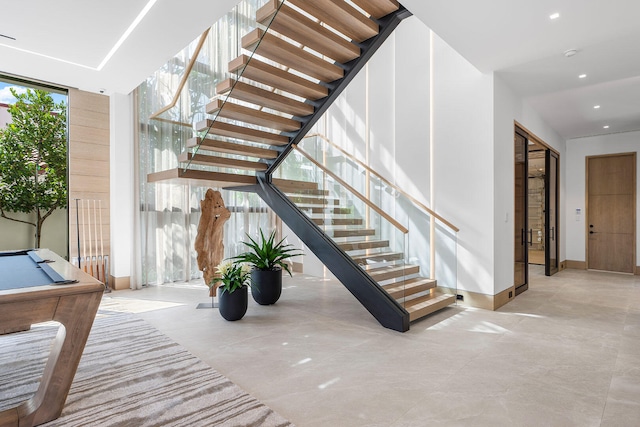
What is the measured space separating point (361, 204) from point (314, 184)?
30.3 inches

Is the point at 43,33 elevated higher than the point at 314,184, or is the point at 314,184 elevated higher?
the point at 43,33

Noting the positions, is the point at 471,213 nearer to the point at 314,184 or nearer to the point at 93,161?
the point at 314,184

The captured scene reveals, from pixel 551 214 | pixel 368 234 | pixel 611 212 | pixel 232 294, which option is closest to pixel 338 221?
pixel 368 234

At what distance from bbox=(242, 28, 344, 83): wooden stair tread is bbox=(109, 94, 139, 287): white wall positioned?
3.33m

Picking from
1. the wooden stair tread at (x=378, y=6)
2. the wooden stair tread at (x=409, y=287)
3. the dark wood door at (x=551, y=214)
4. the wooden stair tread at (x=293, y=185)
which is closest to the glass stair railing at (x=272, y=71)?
the wooden stair tread at (x=378, y=6)

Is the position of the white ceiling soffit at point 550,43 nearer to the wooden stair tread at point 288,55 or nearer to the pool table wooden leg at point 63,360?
the wooden stair tread at point 288,55

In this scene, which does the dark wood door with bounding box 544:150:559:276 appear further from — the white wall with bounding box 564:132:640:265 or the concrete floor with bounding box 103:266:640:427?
the concrete floor with bounding box 103:266:640:427

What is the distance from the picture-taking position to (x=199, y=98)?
4457 mm

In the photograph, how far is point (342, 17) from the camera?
12.3ft

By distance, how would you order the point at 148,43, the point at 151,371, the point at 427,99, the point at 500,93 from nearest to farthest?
1. the point at 151,371
2. the point at 148,43
3. the point at 500,93
4. the point at 427,99

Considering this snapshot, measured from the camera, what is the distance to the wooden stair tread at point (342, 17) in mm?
3477

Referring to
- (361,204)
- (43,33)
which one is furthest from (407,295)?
(43,33)

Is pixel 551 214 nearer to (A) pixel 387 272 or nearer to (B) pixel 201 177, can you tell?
(A) pixel 387 272

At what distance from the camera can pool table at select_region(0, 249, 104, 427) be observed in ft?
6.31
